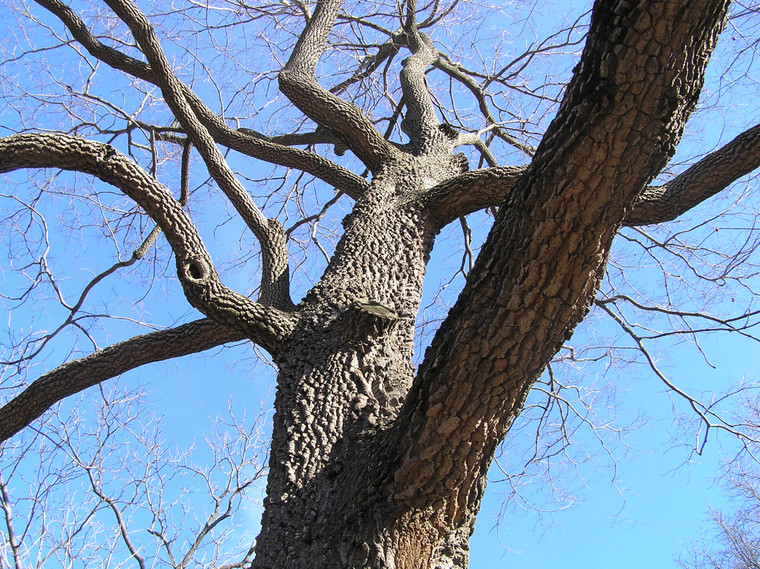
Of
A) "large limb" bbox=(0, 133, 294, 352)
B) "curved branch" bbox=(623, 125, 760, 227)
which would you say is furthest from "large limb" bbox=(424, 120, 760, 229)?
"large limb" bbox=(0, 133, 294, 352)

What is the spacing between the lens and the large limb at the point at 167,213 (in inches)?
75.4

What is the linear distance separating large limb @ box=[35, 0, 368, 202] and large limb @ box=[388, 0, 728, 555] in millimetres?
2062

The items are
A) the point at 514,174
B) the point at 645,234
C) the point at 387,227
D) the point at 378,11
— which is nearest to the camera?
the point at 514,174

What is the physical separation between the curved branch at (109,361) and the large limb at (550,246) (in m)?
1.34

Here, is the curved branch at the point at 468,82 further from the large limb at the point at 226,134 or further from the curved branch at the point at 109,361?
the curved branch at the point at 109,361

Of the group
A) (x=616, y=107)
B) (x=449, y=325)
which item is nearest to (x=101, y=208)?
(x=449, y=325)

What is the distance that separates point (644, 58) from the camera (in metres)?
1.20

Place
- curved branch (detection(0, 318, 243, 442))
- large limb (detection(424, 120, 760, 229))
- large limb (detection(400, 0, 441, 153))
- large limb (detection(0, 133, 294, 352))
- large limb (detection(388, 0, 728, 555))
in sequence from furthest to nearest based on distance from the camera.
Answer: large limb (detection(400, 0, 441, 153)) < curved branch (detection(0, 318, 243, 442)) < large limb (detection(424, 120, 760, 229)) < large limb (detection(0, 133, 294, 352)) < large limb (detection(388, 0, 728, 555))

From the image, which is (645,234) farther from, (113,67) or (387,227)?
(113,67)

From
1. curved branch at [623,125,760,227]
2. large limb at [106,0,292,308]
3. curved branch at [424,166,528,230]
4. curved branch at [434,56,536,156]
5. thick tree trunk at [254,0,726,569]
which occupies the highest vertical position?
curved branch at [434,56,536,156]

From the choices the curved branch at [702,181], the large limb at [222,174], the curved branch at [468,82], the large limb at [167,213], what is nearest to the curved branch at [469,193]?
the curved branch at [702,181]

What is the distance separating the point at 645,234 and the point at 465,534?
2685 millimetres

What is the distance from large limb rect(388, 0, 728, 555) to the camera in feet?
3.99

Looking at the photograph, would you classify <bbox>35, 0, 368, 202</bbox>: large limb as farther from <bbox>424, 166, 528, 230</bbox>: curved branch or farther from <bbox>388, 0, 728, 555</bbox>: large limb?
<bbox>388, 0, 728, 555</bbox>: large limb
